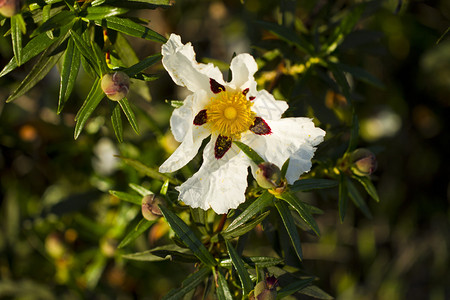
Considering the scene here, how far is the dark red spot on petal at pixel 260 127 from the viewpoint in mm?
1779

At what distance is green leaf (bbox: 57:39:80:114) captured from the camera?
5.27ft

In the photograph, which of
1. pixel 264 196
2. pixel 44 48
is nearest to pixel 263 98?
pixel 264 196

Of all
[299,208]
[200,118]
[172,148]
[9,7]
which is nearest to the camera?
[9,7]

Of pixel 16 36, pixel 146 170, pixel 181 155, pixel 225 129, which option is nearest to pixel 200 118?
pixel 225 129

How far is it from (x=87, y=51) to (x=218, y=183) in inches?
26.8

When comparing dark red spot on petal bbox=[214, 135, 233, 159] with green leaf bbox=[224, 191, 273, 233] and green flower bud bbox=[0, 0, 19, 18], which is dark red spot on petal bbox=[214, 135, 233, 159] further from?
green flower bud bbox=[0, 0, 19, 18]

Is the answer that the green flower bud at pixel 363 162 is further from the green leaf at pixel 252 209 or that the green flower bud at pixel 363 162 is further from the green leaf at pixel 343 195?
the green leaf at pixel 252 209

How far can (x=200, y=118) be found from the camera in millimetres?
1745

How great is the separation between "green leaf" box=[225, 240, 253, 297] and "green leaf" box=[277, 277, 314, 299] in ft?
0.46

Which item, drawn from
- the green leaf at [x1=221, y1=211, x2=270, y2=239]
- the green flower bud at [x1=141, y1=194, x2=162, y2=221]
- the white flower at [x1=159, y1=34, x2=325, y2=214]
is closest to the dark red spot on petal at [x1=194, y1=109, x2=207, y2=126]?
the white flower at [x1=159, y1=34, x2=325, y2=214]

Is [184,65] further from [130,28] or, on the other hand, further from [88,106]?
[88,106]

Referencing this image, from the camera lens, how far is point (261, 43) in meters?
2.23

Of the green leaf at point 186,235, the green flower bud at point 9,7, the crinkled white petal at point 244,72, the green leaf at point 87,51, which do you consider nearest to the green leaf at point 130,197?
the green leaf at point 186,235

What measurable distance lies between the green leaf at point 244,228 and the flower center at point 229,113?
1.25 ft
